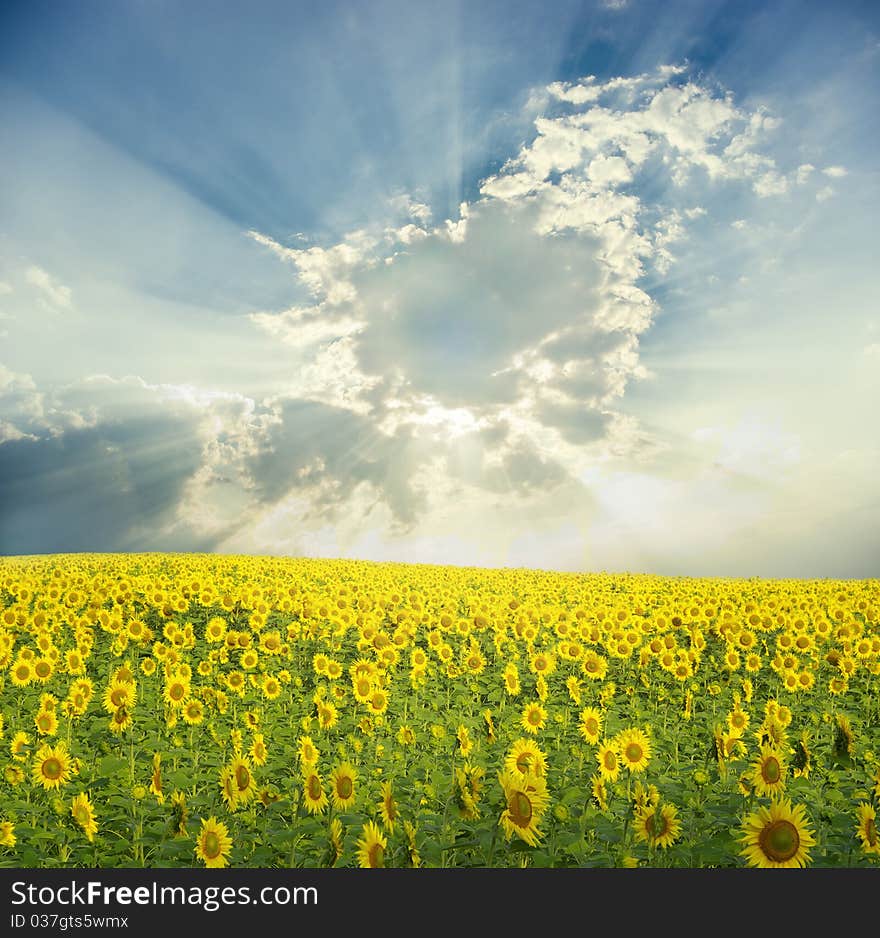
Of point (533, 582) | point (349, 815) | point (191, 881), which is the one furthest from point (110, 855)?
point (533, 582)

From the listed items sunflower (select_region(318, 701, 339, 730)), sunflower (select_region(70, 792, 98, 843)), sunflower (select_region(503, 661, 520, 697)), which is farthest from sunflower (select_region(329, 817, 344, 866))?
sunflower (select_region(503, 661, 520, 697))

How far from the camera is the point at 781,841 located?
4.34 meters

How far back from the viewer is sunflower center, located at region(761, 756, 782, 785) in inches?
198

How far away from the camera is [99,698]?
1116cm

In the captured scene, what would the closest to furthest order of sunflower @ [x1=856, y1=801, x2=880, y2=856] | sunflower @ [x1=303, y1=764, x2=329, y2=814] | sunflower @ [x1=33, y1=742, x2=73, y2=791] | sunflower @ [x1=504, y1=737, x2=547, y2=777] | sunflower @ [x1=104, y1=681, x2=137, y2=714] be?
sunflower @ [x1=856, y1=801, x2=880, y2=856] → sunflower @ [x1=504, y1=737, x2=547, y2=777] → sunflower @ [x1=303, y1=764, x2=329, y2=814] → sunflower @ [x1=33, y1=742, x2=73, y2=791] → sunflower @ [x1=104, y1=681, x2=137, y2=714]

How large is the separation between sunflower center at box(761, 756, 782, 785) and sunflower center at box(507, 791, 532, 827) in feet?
6.59

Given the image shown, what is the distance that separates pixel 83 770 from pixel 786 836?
7.52 m

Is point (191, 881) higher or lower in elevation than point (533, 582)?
lower

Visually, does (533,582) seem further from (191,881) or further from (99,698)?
(191,881)

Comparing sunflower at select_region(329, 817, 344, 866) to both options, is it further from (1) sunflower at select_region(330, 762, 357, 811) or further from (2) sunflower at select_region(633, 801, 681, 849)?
(2) sunflower at select_region(633, 801, 681, 849)

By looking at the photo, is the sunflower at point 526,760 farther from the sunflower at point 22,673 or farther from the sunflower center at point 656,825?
the sunflower at point 22,673

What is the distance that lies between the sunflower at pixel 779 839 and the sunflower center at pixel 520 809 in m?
1.54

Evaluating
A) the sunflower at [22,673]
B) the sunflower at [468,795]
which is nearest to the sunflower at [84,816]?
the sunflower at [468,795]

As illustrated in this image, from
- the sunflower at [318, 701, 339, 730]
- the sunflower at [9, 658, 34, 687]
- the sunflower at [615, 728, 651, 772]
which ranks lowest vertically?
the sunflower at [615, 728, 651, 772]
